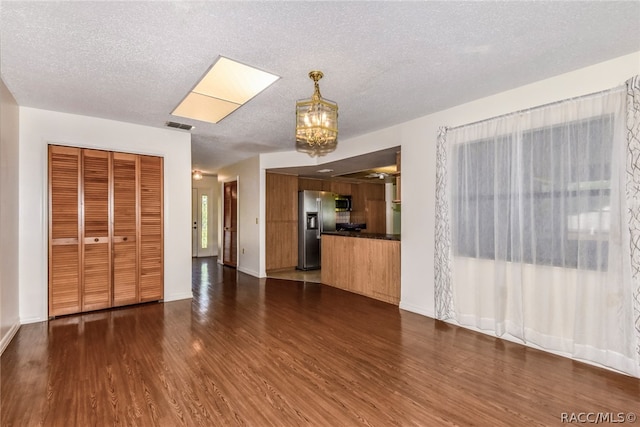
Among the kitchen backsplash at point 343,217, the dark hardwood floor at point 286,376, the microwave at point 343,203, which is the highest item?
the microwave at point 343,203

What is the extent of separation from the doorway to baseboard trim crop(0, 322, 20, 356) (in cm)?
574

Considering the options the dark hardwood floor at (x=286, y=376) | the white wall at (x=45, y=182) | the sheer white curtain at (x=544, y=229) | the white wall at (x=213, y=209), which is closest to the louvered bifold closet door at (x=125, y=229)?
the white wall at (x=45, y=182)

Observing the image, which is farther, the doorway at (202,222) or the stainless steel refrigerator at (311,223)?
the doorway at (202,222)

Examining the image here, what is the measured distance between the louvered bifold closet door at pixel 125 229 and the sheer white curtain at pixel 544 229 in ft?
13.3

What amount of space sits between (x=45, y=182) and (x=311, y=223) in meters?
4.53

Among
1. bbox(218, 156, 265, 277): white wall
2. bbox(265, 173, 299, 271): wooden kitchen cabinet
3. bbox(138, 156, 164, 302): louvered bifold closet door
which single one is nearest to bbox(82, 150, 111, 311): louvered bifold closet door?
bbox(138, 156, 164, 302): louvered bifold closet door

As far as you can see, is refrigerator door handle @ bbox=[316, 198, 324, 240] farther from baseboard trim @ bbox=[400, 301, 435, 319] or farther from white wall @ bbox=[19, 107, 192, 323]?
baseboard trim @ bbox=[400, 301, 435, 319]

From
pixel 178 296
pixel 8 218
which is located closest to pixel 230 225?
pixel 178 296

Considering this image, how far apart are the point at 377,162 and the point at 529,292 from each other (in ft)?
10.4

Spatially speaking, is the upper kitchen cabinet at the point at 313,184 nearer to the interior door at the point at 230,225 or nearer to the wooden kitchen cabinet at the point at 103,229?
the interior door at the point at 230,225

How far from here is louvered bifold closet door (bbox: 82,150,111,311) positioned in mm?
3887

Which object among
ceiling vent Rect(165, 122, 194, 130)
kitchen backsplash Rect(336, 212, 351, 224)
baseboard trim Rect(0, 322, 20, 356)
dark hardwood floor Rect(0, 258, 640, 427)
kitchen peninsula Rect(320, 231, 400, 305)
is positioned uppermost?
ceiling vent Rect(165, 122, 194, 130)

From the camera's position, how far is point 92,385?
2.20m

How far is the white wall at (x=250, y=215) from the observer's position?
6218 mm
